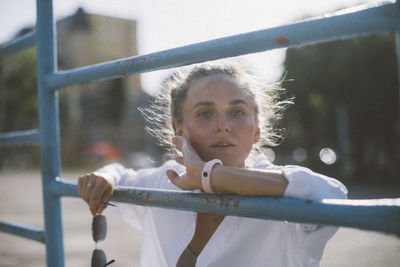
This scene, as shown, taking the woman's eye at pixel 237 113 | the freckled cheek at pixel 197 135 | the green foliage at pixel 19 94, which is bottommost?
the freckled cheek at pixel 197 135

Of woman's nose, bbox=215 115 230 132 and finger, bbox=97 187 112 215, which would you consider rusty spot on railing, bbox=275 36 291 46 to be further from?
finger, bbox=97 187 112 215

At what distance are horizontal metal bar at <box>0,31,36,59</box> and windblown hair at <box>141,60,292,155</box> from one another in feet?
1.80

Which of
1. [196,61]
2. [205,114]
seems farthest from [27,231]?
[196,61]

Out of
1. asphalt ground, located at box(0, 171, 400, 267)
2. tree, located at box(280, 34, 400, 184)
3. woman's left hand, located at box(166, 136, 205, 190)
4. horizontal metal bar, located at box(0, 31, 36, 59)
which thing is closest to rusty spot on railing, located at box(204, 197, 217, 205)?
woman's left hand, located at box(166, 136, 205, 190)

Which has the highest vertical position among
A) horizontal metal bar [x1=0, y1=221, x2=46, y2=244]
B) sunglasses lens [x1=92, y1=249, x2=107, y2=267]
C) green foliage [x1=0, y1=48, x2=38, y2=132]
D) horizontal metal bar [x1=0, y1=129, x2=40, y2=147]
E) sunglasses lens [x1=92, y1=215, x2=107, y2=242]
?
green foliage [x1=0, y1=48, x2=38, y2=132]

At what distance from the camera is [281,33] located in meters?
0.77

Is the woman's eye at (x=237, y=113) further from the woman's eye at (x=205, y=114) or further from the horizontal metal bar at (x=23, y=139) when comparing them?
the horizontal metal bar at (x=23, y=139)

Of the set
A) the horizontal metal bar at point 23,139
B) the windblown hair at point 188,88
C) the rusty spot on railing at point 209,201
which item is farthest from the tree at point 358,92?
the rusty spot on railing at point 209,201

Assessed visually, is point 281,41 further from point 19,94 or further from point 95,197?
point 19,94

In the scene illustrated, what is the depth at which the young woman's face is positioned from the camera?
1329mm

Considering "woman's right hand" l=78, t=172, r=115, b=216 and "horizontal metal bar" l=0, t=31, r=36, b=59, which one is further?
"horizontal metal bar" l=0, t=31, r=36, b=59

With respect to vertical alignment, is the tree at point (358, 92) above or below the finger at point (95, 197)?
above

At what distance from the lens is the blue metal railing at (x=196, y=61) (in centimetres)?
65

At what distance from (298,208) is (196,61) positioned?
426 millimetres
